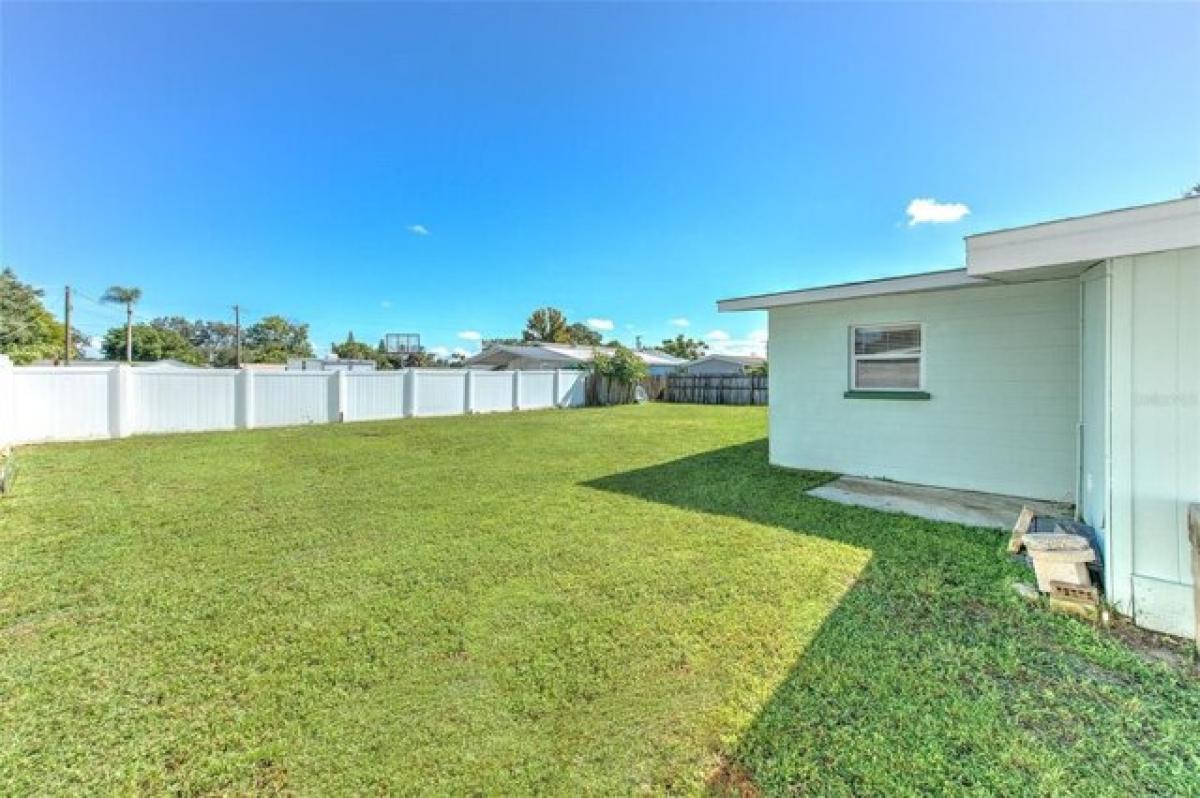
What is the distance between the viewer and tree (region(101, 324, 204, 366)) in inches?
1759

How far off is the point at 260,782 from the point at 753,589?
9.24 feet

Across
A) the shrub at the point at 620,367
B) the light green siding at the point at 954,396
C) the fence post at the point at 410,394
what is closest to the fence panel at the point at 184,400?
the fence post at the point at 410,394

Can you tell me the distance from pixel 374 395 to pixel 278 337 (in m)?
58.4

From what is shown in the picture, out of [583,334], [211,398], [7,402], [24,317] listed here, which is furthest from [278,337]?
[7,402]

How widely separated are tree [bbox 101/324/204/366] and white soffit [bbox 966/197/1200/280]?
5529cm

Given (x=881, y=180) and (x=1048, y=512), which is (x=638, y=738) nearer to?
(x=1048, y=512)

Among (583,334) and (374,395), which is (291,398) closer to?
(374,395)

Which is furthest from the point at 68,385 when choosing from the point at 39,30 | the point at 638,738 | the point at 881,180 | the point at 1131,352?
the point at 881,180

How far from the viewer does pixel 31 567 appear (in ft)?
12.4

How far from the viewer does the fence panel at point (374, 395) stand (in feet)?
48.3

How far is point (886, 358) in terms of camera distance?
6559mm

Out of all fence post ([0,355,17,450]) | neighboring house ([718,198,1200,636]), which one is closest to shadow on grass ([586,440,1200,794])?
neighboring house ([718,198,1200,636])

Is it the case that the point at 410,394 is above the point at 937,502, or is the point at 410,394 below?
above

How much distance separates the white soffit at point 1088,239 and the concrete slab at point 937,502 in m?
2.56
